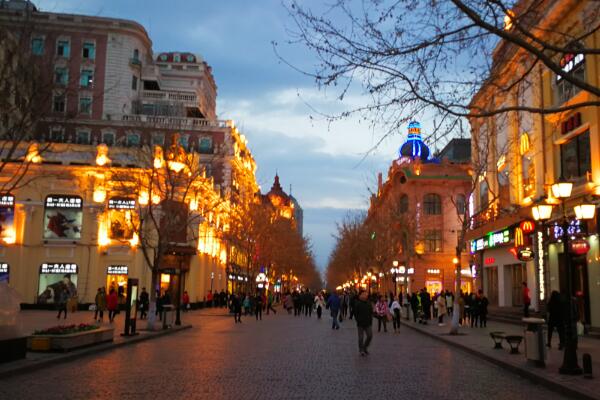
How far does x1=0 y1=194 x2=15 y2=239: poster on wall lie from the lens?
43.5 metres

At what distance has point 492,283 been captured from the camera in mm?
39469

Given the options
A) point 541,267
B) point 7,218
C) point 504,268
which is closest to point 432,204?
point 504,268

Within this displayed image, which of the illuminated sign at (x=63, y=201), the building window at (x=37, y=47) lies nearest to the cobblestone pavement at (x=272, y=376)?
the building window at (x=37, y=47)

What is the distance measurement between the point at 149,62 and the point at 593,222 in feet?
201

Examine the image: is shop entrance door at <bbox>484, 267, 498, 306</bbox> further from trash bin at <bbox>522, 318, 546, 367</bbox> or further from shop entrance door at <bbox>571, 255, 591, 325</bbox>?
trash bin at <bbox>522, 318, 546, 367</bbox>

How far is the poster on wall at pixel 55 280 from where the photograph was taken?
43.5 metres

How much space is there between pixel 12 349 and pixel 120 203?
33.2 meters

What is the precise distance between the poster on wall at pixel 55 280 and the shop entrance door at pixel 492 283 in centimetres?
2809

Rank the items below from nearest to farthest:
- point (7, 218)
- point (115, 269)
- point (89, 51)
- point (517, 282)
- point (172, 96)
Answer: point (517, 282) < point (7, 218) < point (115, 269) < point (89, 51) < point (172, 96)

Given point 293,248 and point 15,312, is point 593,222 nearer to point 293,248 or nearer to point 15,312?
point 15,312

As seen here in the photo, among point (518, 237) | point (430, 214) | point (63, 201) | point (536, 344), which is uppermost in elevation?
Answer: point (430, 214)

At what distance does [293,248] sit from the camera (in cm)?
7538

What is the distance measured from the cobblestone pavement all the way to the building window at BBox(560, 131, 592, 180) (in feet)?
35.0

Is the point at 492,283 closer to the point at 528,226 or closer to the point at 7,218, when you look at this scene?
the point at 528,226
